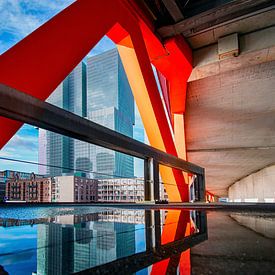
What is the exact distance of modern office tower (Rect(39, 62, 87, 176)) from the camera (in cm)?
5616

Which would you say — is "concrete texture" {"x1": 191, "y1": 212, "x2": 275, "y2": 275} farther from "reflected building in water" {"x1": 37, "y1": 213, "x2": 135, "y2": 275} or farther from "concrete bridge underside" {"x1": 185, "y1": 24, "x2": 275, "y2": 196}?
"concrete bridge underside" {"x1": 185, "y1": 24, "x2": 275, "y2": 196}

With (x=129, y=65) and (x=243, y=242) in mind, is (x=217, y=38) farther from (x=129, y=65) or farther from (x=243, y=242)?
(x=243, y=242)

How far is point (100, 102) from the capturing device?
121 meters

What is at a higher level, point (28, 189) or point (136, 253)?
point (28, 189)

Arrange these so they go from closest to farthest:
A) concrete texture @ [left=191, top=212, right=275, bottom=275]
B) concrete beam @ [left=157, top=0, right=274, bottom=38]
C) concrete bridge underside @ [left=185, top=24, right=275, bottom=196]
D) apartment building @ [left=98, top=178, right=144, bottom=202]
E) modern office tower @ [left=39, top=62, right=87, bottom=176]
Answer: concrete texture @ [left=191, top=212, right=275, bottom=275]
apartment building @ [left=98, top=178, right=144, bottom=202]
concrete beam @ [left=157, top=0, right=274, bottom=38]
concrete bridge underside @ [left=185, top=24, right=275, bottom=196]
modern office tower @ [left=39, top=62, right=87, bottom=176]

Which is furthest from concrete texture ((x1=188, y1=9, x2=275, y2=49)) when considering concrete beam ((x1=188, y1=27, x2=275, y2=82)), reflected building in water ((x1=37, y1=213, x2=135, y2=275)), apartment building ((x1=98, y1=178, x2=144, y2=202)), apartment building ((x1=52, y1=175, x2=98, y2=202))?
reflected building in water ((x1=37, y1=213, x2=135, y2=275))

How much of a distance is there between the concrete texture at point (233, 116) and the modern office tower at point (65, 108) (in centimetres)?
3164

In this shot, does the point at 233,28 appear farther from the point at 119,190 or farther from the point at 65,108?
the point at 65,108

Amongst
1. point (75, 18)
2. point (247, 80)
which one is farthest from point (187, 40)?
point (75, 18)

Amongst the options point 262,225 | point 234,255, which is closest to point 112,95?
point 262,225

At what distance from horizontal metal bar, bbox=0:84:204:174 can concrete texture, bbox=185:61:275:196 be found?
8237 millimetres

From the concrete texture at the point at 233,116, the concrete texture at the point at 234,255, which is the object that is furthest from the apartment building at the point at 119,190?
the concrete texture at the point at 233,116

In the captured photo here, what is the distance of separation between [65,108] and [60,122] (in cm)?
7554

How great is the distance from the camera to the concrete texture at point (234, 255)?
105cm
